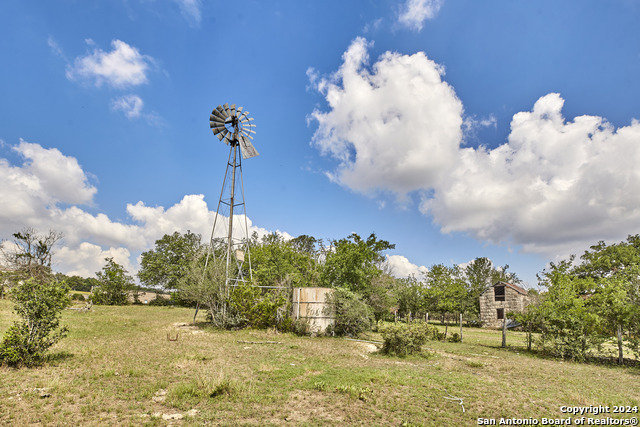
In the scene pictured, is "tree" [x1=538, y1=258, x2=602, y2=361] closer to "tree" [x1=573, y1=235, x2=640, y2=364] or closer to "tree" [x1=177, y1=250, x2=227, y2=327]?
"tree" [x1=573, y1=235, x2=640, y2=364]

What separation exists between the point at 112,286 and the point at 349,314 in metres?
41.6

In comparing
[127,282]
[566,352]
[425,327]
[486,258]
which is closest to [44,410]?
[425,327]

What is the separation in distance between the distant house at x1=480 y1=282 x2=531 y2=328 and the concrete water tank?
2794 centimetres

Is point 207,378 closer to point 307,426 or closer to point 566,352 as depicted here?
point 307,426

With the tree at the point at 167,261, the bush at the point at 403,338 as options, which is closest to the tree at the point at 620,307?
the bush at the point at 403,338

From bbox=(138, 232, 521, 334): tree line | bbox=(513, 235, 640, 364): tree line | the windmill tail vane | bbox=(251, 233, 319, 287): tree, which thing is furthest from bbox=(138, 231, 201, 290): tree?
bbox=(513, 235, 640, 364): tree line

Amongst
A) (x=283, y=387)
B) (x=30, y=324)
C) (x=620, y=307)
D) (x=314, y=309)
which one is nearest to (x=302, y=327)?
(x=314, y=309)

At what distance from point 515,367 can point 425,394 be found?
634cm

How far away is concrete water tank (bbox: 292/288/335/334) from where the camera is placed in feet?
66.8

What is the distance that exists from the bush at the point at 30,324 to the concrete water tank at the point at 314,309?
12.7 m

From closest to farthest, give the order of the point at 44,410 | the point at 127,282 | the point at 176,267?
the point at 44,410 < the point at 127,282 < the point at 176,267

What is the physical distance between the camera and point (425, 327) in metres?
15.3

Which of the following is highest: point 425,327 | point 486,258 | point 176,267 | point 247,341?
point 486,258

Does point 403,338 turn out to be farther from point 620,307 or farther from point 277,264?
point 277,264
